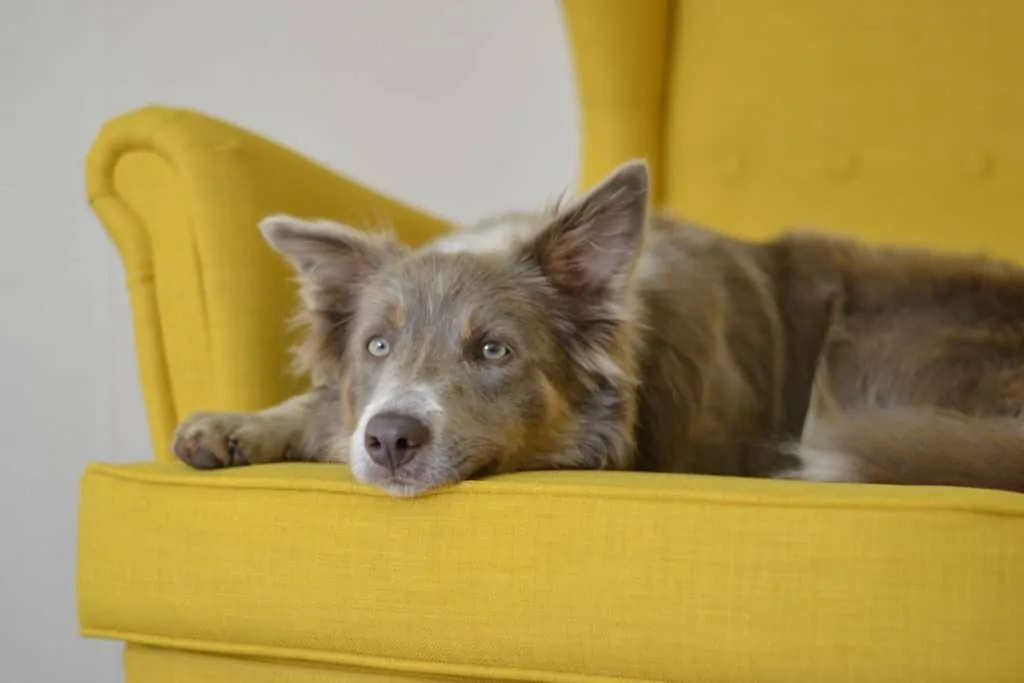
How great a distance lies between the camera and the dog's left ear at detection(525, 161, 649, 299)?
175cm

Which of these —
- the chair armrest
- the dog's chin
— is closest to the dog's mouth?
the dog's chin

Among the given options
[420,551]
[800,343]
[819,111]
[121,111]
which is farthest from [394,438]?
[121,111]

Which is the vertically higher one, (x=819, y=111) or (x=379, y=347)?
(x=819, y=111)

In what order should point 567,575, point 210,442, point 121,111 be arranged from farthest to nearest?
1. point 121,111
2. point 210,442
3. point 567,575

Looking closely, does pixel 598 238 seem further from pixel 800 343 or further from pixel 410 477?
pixel 800 343

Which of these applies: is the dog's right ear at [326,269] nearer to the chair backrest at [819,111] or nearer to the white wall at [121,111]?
the chair backrest at [819,111]

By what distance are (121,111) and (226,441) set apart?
1.82 metres

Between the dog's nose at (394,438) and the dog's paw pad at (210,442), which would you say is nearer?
the dog's nose at (394,438)

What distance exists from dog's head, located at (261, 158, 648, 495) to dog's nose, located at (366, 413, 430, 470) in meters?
0.06

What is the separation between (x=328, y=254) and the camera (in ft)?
6.32

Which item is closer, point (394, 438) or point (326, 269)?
point (394, 438)

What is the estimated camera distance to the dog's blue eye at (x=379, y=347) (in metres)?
1.82

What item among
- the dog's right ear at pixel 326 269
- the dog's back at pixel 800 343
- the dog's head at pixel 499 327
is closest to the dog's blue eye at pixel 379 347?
the dog's head at pixel 499 327

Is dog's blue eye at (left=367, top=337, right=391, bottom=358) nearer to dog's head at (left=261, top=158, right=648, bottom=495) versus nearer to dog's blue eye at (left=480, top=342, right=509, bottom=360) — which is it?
dog's head at (left=261, top=158, right=648, bottom=495)
